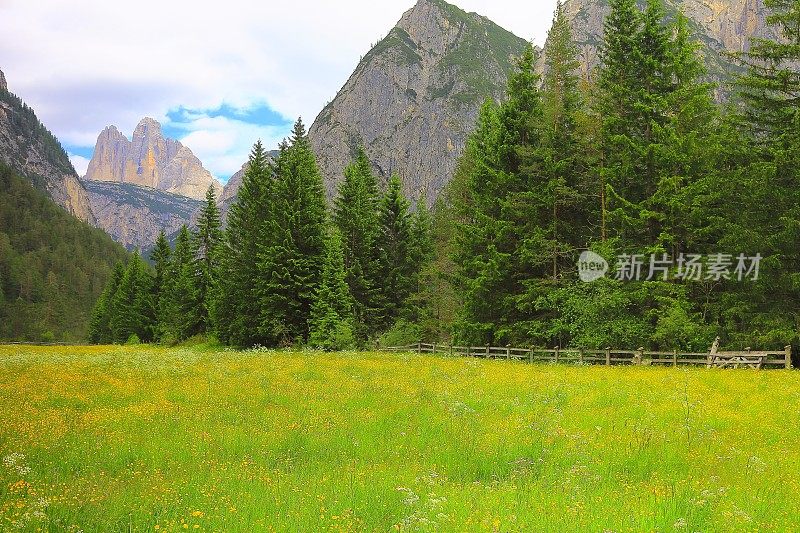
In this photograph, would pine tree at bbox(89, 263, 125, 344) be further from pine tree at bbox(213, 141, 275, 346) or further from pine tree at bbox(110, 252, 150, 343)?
pine tree at bbox(213, 141, 275, 346)

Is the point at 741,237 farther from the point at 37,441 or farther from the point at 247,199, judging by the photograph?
the point at 247,199

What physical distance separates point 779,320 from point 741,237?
13.6 ft

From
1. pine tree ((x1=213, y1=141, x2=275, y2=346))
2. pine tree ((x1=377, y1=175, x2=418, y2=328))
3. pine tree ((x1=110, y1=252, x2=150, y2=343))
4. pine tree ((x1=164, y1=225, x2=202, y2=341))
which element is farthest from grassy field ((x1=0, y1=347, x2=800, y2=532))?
pine tree ((x1=110, y1=252, x2=150, y2=343))

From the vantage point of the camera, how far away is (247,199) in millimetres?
48250

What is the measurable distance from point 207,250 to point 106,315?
1379 inches

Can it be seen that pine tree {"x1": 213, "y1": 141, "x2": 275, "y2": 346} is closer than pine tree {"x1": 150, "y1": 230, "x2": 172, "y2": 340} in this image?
Yes

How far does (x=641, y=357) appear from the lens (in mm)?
25609

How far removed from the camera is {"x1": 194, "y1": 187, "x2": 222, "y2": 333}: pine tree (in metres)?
55.5

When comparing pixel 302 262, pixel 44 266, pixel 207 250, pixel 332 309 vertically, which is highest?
pixel 207 250

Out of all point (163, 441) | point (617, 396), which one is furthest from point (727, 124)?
point (163, 441)

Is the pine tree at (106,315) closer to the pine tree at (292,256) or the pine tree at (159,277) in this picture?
the pine tree at (159,277)

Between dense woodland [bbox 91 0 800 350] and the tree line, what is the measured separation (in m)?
0.19

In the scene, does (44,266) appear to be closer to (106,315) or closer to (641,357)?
(106,315)

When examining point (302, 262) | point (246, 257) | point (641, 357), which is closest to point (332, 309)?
point (302, 262)
